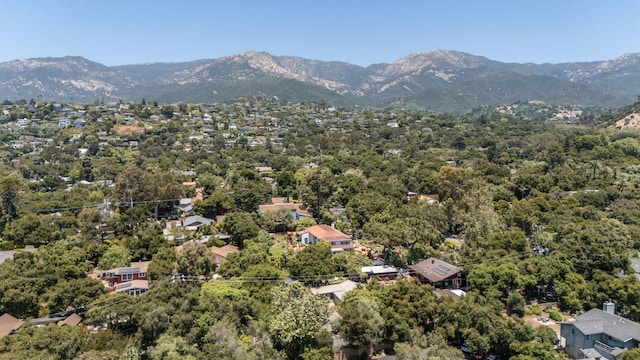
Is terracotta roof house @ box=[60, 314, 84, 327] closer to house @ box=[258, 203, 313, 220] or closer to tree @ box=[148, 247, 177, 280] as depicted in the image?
tree @ box=[148, 247, 177, 280]

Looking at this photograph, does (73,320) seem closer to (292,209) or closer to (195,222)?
(195,222)

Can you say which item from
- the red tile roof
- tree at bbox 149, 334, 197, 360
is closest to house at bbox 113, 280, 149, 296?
tree at bbox 149, 334, 197, 360

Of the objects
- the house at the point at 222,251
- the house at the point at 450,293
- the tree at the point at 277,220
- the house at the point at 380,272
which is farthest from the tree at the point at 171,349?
the tree at the point at 277,220

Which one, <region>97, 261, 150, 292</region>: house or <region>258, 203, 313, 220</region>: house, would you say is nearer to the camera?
<region>97, 261, 150, 292</region>: house

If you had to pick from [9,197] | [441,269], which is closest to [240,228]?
[441,269]

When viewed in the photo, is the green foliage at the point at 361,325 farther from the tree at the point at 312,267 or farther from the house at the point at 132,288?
the house at the point at 132,288

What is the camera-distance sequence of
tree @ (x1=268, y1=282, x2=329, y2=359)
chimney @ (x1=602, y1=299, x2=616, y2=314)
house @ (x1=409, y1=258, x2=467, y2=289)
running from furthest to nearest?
house @ (x1=409, y1=258, x2=467, y2=289) → chimney @ (x1=602, y1=299, x2=616, y2=314) → tree @ (x1=268, y1=282, x2=329, y2=359)
